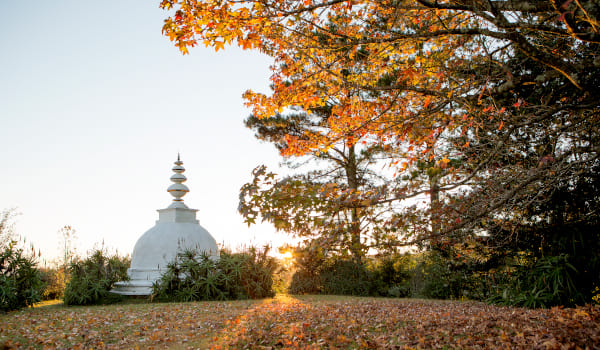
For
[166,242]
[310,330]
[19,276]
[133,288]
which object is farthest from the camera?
[166,242]

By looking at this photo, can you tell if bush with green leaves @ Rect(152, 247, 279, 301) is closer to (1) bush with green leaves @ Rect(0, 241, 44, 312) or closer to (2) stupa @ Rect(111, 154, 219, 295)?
(2) stupa @ Rect(111, 154, 219, 295)

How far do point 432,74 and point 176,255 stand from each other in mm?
8354

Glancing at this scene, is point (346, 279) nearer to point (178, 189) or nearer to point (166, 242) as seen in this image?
point (166, 242)

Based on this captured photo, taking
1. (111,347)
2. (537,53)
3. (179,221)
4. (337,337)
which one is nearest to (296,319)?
(337,337)

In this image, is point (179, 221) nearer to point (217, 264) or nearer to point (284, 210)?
point (217, 264)

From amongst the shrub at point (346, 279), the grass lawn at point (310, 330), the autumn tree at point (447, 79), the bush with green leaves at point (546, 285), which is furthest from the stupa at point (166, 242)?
the bush with green leaves at point (546, 285)

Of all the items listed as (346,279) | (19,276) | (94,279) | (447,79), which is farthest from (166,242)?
(447,79)

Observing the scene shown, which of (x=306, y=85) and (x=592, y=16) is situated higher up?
(x=306, y=85)

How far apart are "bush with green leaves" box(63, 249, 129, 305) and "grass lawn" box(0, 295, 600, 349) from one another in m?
2.27

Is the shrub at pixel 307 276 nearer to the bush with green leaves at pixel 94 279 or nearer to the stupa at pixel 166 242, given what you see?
the stupa at pixel 166 242

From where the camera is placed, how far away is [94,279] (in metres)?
10.3

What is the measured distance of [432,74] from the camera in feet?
21.0

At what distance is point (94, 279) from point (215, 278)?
3.10m

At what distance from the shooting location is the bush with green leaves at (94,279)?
9906 mm
